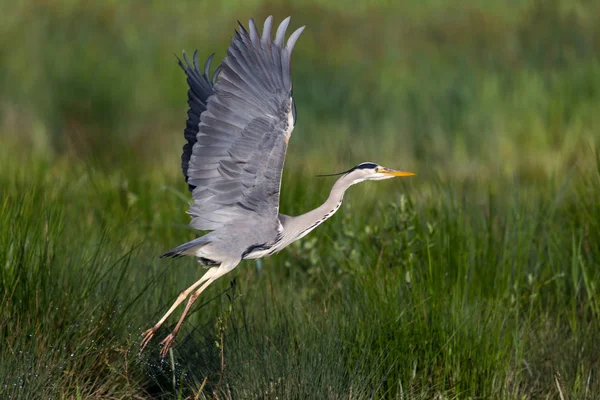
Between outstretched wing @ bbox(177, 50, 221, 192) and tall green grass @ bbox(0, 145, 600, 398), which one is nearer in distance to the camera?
tall green grass @ bbox(0, 145, 600, 398)

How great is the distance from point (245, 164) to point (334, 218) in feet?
6.89

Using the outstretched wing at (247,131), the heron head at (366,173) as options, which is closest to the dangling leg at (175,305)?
the outstretched wing at (247,131)

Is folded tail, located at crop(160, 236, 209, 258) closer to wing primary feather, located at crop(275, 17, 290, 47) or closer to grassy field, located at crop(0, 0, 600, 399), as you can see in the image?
grassy field, located at crop(0, 0, 600, 399)

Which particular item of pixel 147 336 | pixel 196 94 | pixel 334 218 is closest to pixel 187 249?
pixel 147 336

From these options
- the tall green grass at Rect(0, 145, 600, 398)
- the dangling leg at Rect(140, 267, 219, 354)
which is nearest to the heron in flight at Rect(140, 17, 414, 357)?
the dangling leg at Rect(140, 267, 219, 354)

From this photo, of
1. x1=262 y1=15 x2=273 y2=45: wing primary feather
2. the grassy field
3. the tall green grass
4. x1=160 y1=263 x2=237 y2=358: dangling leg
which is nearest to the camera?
x1=262 y1=15 x2=273 y2=45: wing primary feather

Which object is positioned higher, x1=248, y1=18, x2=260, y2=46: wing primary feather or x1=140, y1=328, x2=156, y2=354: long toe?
x1=248, y1=18, x2=260, y2=46: wing primary feather

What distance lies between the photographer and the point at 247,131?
12.4 ft

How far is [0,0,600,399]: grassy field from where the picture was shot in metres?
4.07

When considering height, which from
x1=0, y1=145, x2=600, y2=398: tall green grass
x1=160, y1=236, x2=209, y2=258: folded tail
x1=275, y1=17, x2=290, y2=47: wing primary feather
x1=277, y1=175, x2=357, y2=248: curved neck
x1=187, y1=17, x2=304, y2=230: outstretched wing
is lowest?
x1=0, y1=145, x2=600, y2=398: tall green grass

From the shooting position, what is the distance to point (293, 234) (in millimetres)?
4020

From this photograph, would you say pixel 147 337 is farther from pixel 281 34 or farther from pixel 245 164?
pixel 281 34

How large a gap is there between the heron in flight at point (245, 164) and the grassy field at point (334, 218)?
0.76ft

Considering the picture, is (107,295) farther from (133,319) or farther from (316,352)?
(316,352)
